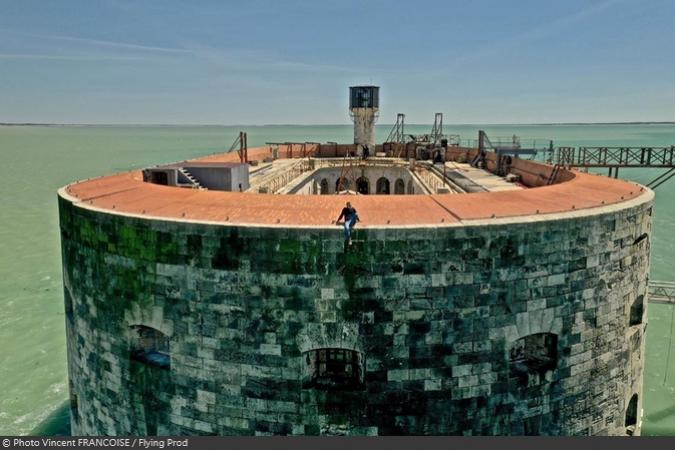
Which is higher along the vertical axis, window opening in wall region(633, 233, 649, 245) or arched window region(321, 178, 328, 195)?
window opening in wall region(633, 233, 649, 245)

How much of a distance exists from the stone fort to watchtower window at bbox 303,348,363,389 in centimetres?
4

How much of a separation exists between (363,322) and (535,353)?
157 inches

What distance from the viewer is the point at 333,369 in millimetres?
11109

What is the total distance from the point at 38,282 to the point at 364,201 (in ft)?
78.2

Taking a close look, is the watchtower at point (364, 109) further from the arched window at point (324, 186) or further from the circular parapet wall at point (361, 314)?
the circular parapet wall at point (361, 314)

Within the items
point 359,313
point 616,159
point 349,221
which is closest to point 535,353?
point 359,313

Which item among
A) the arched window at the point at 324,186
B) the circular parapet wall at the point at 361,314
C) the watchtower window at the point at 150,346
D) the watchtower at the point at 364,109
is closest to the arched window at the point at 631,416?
the circular parapet wall at the point at 361,314

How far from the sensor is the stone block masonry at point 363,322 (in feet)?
33.4

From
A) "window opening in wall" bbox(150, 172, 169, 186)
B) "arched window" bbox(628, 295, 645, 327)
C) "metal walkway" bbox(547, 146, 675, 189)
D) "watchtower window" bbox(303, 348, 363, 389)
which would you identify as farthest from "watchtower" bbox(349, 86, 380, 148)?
"watchtower window" bbox(303, 348, 363, 389)

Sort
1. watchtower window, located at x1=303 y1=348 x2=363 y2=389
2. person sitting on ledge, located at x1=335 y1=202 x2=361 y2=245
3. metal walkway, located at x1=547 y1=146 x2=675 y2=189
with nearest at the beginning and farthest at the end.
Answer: person sitting on ledge, located at x1=335 y1=202 x2=361 y2=245
watchtower window, located at x1=303 y1=348 x2=363 y2=389
metal walkway, located at x1=547 y1=146 x2=675 y2=189

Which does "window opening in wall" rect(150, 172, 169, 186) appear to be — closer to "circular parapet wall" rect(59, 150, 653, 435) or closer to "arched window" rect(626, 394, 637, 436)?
"circular parapet wall" rect(59, 150, 653, 435)

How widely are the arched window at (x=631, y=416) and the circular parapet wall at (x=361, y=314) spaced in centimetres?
230

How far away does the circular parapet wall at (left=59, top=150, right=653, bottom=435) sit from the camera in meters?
10.2

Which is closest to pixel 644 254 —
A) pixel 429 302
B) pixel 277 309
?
pixel 429 302
